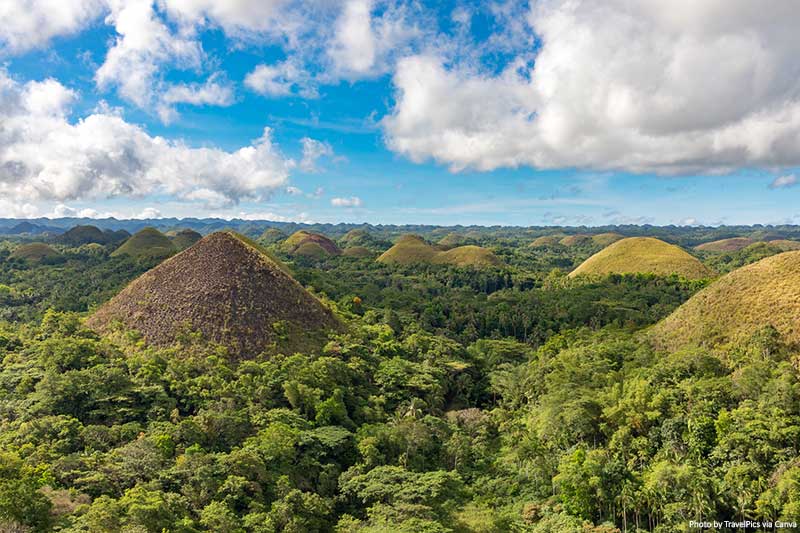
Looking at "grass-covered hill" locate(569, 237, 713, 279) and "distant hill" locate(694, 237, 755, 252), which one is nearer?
"grass-covered hill" locate(569, 237, 713, 279)

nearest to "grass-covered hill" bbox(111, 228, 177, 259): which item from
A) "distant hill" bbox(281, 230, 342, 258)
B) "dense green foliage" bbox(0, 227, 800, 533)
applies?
"distant hill" bbox(281, 230, 342, 258)

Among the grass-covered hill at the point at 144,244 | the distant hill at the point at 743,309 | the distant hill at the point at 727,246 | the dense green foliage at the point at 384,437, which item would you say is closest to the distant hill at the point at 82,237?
the grass-covered hill at the point at 144,244

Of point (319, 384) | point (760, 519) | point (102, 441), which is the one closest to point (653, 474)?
point (760, 519)

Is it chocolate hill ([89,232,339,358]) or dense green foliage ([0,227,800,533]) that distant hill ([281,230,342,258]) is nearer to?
chocolate hill ([89,232,339,358])

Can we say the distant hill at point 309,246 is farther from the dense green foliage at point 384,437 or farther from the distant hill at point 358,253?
the dense green foliage at point 384,437

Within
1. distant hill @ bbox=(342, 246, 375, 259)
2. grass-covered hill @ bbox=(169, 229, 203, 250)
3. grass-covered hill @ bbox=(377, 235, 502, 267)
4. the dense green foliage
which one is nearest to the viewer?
the dense green foliage

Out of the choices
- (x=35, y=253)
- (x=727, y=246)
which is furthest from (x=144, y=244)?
(x=727, y=246)

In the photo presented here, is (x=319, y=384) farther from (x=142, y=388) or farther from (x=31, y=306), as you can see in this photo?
(x=31, y=306)
